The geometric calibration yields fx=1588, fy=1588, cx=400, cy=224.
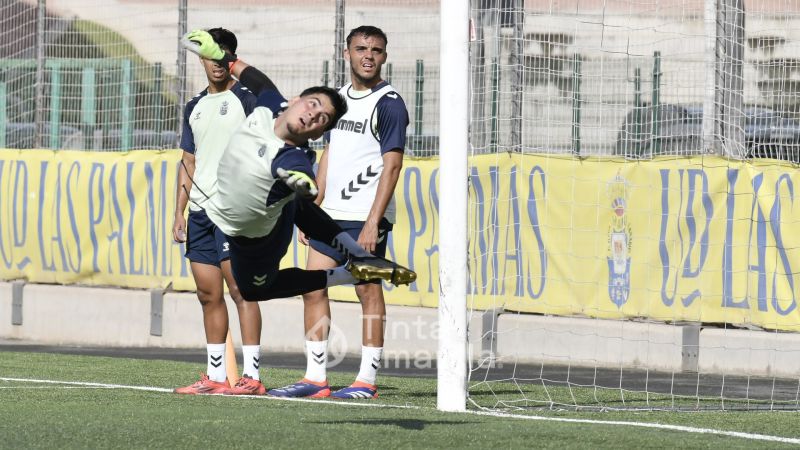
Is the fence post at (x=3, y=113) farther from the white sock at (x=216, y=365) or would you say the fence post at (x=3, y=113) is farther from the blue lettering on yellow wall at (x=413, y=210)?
the white sock at (x=216, y=365)

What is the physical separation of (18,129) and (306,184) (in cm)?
1112

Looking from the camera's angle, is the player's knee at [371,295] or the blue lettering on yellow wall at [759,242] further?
the blue lettering on yellow wall at [759,242]

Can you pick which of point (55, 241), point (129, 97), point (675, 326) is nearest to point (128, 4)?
point (129, 97)

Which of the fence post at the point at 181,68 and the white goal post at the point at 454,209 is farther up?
the fence post at the point at 181,68

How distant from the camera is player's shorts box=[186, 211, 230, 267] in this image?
1031cm

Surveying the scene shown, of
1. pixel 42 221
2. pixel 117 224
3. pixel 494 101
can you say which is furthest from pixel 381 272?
pixel 42 221

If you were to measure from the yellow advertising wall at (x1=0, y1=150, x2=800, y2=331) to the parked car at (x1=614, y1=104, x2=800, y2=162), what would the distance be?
0.12 m

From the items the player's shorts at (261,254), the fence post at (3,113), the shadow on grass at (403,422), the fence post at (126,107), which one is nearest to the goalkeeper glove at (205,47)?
the player's shorts at (261,254)

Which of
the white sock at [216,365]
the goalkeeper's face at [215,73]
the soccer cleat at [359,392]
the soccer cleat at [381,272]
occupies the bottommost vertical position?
the soccer cleat at [359,392]

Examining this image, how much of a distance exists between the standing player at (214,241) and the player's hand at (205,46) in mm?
1150

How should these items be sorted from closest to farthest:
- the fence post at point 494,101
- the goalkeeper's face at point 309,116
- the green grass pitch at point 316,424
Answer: the green grass pitch at point 316,424
the goalkeeper's face at point 309,116
the fence post at point 494,101

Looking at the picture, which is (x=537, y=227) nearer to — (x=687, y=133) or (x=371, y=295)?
(x=687, y=133)

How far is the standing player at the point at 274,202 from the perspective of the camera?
8.16 m

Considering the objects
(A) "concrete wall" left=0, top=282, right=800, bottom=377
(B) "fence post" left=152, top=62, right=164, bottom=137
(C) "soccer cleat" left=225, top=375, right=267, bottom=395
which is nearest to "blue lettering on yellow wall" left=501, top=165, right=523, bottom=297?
(A) "concrete wall" left=0, top=282, right=800, bottom=377
